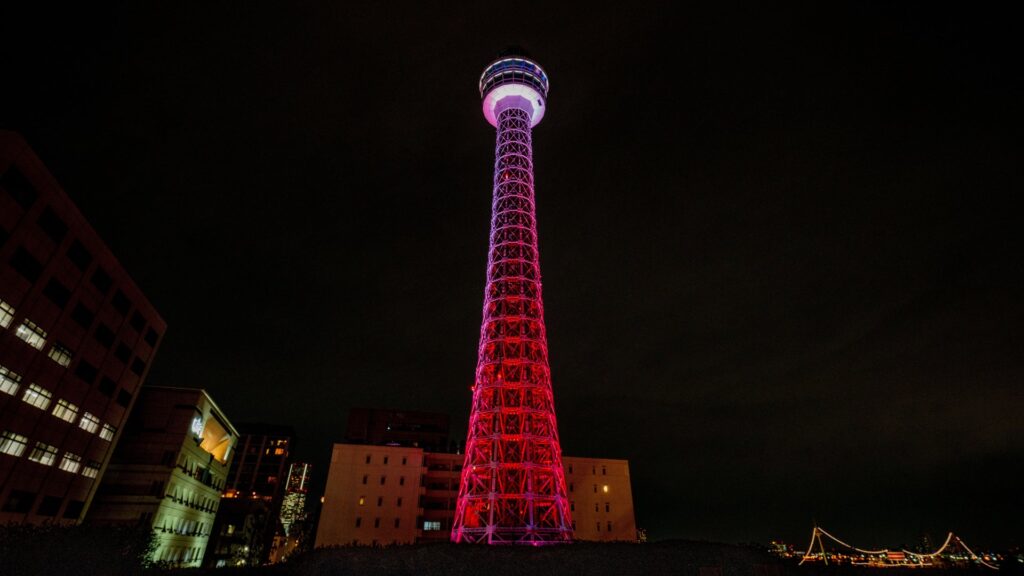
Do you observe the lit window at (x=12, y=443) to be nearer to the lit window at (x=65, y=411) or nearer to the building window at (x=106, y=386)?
the lit window at (x=65, y=411)

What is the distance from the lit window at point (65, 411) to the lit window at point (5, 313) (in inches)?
348

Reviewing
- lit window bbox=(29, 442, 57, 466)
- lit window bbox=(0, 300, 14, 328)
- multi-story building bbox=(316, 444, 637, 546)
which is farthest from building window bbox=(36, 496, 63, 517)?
multi-story building bbox=(316, 444, 637, 546)

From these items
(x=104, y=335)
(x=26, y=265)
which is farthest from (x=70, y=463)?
(x=26, y=265)

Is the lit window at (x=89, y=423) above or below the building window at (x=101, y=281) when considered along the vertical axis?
below

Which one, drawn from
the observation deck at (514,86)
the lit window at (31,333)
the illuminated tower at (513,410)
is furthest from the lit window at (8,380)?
the observation deck at (514,86)

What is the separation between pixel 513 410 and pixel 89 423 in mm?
35369

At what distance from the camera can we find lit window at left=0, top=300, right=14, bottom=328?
31.0 meters

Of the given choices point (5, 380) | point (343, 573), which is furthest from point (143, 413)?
→ point (343, 573)

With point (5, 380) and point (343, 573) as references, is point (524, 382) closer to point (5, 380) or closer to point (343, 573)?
point (343, 573)

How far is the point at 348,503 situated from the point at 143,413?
78.9ft

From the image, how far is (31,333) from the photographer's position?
33.8m

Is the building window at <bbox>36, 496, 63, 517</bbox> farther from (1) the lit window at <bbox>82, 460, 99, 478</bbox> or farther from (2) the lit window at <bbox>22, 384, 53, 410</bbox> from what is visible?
(2) the lit window at <bbox>22, 384, 53, 410</bbox>

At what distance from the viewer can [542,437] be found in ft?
116

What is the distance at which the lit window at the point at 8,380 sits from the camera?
31516 millimetres
